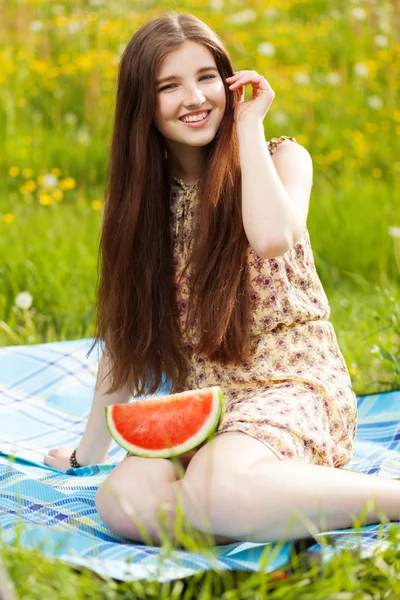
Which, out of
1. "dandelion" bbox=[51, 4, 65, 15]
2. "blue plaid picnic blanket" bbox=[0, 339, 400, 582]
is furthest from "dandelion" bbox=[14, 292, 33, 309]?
"dandelion" bbox=[51, 4, 65, 15]

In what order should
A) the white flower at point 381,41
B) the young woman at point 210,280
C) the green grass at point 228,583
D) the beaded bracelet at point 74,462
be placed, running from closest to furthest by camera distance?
1. the green grass at point 228,583
2. the young woman at point 210,280
3. the beaded bracelet at point 74,462
4. the white flower at point 381,41

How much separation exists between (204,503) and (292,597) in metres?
0.38

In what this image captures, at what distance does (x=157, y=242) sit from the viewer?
117 inches

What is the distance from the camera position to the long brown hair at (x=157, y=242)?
2846mm

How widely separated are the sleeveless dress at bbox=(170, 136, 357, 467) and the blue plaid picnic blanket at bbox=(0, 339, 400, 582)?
1.04 feet

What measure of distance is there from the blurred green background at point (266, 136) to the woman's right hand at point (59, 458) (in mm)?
1163

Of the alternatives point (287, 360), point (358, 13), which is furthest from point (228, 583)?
point (358, 13)

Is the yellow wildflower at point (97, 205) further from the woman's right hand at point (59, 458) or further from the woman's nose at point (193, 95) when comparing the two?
the woman's nose at point (193, 95)

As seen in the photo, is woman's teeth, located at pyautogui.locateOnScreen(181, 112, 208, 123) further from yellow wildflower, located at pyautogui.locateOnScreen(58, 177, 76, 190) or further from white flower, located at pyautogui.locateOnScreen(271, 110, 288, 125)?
white flower, located at pyautogui.locateOnScreen(271, 110, 288, 125)

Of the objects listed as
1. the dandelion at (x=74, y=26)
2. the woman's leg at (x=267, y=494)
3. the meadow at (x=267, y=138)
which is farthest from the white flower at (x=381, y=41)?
the woman's leg at (x=267, y=494)

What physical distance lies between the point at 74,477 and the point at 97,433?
0.16 metres

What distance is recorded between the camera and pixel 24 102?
7.68 metres

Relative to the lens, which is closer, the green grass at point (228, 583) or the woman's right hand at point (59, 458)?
the green grass at point (228, 583)

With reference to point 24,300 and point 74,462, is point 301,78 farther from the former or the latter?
point 74,462
